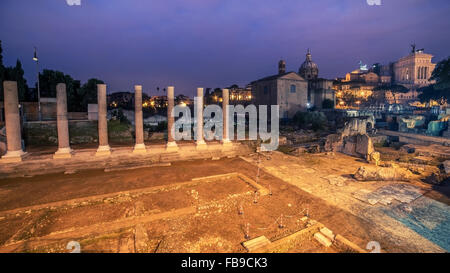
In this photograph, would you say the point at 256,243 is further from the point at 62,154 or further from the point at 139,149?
the point at 62,154

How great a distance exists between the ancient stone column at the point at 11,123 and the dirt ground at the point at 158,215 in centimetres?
175

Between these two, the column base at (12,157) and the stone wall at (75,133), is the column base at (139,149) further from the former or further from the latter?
the column base at (12,157)

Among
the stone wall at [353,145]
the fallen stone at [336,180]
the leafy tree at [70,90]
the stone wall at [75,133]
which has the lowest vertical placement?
the fallen stone at [336,180]

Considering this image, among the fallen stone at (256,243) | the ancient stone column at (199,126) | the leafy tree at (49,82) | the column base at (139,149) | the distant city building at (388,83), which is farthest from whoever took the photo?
the distant city building at (388,83)

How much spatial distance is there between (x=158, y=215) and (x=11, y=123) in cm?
1186

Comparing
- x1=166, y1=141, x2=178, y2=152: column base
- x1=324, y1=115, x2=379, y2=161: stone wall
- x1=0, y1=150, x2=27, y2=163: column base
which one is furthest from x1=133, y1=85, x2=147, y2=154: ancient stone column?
x1=324, y1=115, x2=379, y2=161: stone wall

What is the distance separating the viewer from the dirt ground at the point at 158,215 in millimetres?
5801

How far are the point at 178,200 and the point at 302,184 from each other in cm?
633

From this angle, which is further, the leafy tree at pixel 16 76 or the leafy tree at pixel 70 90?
the leafy tree at pixel 70 90

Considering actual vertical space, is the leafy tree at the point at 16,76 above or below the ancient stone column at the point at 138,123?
above

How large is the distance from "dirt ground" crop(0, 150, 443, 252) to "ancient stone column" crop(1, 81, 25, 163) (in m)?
1.75

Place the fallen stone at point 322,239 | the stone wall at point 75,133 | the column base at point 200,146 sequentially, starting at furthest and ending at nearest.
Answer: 1. the stone wall at point 75,133
2. the column base at point 200,146
3. the fallen stone at point 322,239

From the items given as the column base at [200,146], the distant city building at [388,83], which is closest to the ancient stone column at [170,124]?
the column base at [200,146]

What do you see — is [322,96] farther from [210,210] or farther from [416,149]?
[210,210]
